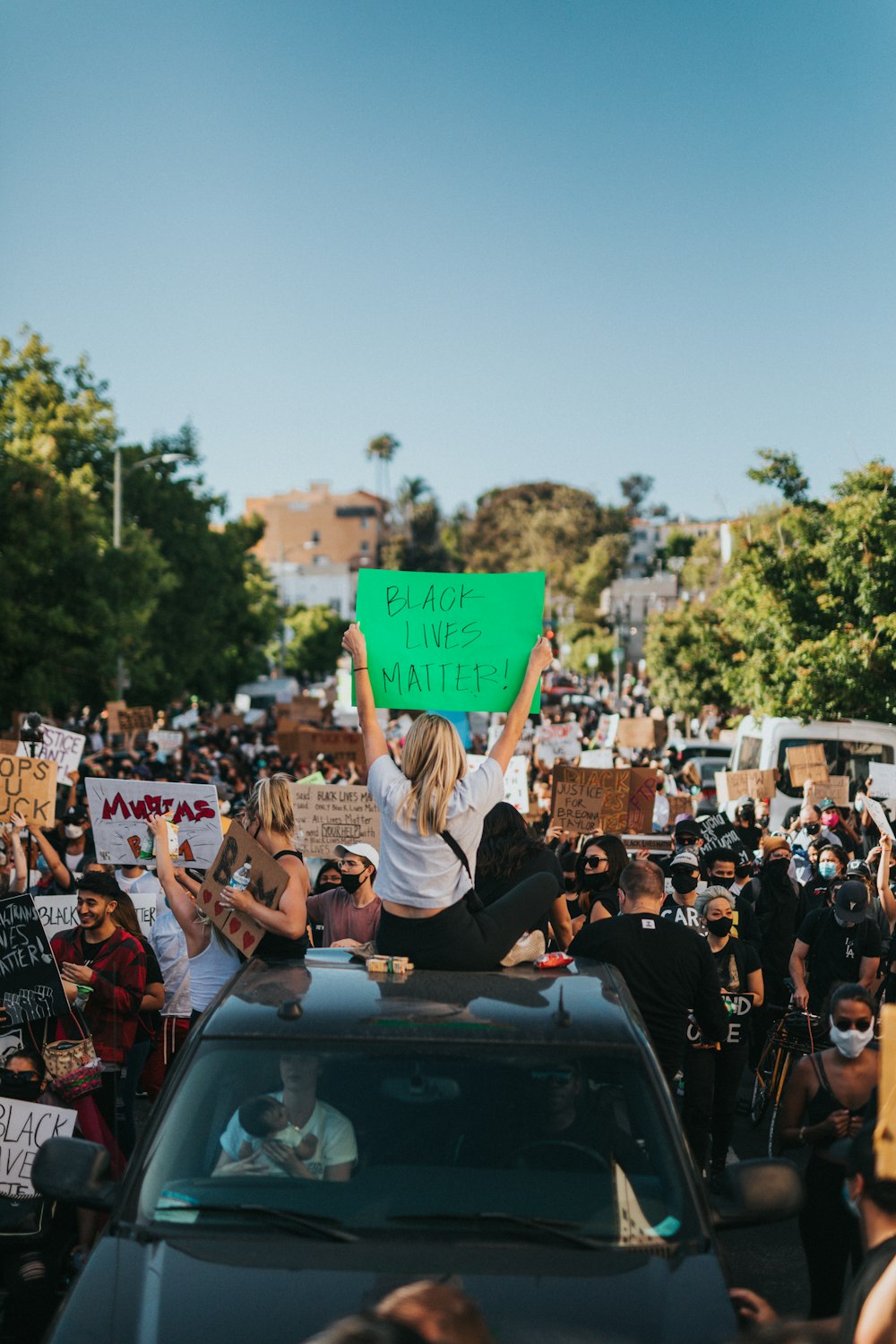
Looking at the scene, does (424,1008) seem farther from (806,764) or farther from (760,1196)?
(806,764)

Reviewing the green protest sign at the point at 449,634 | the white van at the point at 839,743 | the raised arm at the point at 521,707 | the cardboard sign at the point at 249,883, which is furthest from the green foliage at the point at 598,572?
the raised arm at the point at 521,707

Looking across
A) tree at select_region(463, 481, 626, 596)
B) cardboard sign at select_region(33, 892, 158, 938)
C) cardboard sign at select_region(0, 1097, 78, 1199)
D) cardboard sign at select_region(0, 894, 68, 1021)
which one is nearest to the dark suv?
cardboard sign at select_region(0, 1097, 78, 1199)

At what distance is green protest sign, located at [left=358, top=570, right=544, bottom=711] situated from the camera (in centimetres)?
701

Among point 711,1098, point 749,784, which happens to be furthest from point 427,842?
point 749,784

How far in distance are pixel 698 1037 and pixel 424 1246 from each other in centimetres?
433

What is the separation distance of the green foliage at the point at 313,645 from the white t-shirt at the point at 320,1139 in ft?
308

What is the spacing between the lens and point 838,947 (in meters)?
8.84

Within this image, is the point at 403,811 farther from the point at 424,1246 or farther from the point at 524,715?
the point at 424,1246

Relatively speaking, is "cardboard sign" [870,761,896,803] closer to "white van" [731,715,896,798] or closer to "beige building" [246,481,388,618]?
"white van" [731,715,896,798]

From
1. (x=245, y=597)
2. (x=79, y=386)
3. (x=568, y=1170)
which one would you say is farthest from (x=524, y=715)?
(x=245, y=597)

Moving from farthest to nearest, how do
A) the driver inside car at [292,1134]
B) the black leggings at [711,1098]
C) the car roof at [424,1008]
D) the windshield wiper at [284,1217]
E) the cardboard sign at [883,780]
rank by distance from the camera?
the cardboard sign at [883,780], the black leggings at [711,1098], the car roof at [424,1008], the driver inside car at [292,1134], the windshield wiper at [284,1217]

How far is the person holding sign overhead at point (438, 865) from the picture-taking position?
4871 mm

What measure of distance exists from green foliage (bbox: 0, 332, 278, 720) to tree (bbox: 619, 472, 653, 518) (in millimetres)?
101109

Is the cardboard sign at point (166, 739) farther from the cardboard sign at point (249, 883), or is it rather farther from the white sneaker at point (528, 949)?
the white sneaker at point (528, 949)
